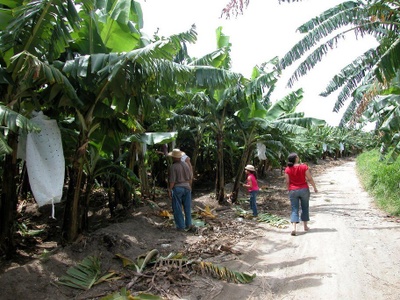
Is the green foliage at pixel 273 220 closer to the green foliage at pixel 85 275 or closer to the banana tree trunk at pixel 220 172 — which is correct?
the banana tree trunk at pixel 220 172

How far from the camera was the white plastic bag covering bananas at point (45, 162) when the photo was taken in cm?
496

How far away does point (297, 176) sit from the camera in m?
7.34

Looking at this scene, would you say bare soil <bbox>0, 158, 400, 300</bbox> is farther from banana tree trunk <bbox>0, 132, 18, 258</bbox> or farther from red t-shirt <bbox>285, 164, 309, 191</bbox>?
red t-shirt <bbox>285, 164, 309, 191</bbox>

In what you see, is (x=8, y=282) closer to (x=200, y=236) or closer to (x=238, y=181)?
(x=200, y=236)

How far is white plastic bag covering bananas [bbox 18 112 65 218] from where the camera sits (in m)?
4.96

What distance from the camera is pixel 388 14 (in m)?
6.86

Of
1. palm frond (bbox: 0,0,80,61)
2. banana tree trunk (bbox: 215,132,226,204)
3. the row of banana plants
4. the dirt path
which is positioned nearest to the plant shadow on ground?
the dirt path

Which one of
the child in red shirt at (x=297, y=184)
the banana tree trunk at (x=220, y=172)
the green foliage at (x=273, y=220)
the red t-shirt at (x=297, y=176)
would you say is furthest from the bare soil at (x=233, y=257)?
the banana tree trunk at (x=220, y=172)

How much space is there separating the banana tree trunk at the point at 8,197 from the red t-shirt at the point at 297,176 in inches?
209

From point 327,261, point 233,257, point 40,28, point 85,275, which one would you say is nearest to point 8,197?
point 85,275

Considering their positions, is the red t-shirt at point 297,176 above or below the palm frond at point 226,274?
above

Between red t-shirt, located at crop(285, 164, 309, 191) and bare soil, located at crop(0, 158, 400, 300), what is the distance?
1.02m

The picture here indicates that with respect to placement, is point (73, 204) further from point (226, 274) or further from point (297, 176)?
point (297, 176)

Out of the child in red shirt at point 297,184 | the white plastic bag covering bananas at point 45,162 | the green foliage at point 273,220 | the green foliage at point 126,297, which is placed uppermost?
the white plastic bag covering bananas at point 45,162
